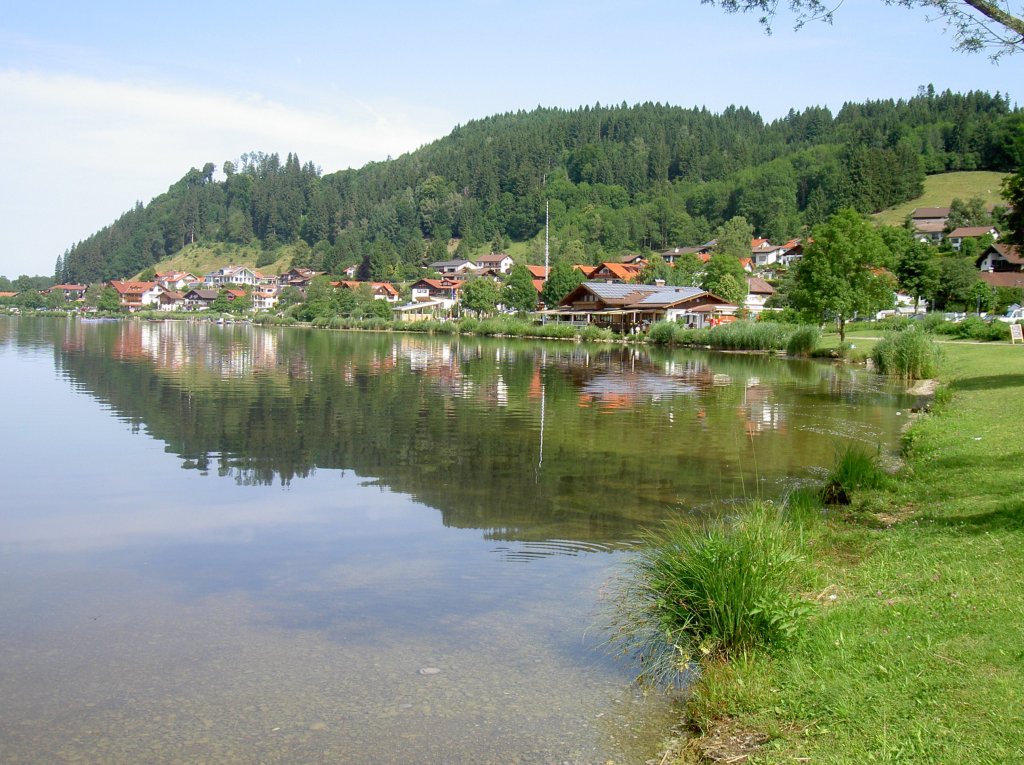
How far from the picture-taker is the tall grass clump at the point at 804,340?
4900 centimetres

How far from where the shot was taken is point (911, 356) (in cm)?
3203

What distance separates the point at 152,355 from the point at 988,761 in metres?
46.6

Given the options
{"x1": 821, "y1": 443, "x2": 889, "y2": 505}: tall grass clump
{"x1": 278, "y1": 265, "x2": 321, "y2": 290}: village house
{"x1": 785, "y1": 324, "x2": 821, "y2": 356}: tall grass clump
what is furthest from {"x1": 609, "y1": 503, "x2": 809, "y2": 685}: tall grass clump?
{"x1": 278, "y1": 265, "x2": 321, "y2": 290}: village house

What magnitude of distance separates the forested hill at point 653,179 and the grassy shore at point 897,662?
126 meters

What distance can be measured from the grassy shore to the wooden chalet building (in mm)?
65261

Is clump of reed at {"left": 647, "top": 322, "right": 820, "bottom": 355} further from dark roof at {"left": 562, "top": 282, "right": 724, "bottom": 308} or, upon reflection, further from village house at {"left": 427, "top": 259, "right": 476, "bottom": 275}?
village house at {"left": 427, "top": 259, "right": 476, "bottom": 275}

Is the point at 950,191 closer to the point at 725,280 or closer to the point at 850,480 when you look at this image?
the point at 725,280

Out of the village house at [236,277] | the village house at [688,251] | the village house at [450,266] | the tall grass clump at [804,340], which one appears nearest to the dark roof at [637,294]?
the tall grass clump at [804,340]

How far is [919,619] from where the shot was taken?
6285mm

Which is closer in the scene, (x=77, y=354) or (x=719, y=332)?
(x=77, y=354)

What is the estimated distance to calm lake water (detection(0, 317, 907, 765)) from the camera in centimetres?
609

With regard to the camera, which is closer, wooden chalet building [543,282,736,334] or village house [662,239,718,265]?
wooden chalet building [543,282,736,334]

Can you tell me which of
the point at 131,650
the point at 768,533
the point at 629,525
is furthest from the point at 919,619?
the point at 131,650

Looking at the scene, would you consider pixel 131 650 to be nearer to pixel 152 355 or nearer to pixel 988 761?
pixel 988 761
